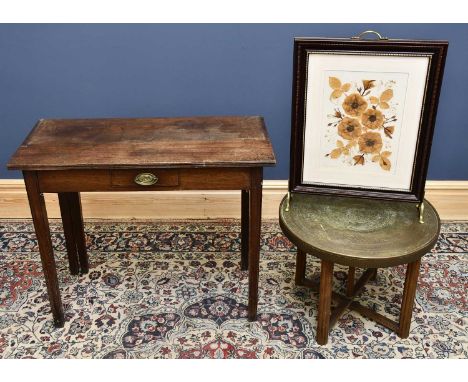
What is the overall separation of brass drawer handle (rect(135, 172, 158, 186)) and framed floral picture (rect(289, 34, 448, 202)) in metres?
0.55

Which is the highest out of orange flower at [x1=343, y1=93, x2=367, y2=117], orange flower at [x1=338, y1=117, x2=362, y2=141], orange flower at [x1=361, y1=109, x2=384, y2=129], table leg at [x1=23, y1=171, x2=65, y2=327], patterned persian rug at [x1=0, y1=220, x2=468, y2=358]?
orange flower at [x1=343, y1=93, x2=367, y2=117]

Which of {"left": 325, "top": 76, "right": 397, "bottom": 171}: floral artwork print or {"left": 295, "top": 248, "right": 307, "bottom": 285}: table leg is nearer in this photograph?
{"left": 325, "top": 76, "right": 397, "bottom": 171}: floral artwork print

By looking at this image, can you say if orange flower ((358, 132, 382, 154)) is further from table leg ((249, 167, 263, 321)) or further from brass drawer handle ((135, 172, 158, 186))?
brass drawer handle ((135, 172, 158, 186))

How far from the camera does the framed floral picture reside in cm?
198

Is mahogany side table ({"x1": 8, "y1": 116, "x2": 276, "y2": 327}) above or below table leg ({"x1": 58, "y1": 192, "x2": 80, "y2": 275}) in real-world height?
above

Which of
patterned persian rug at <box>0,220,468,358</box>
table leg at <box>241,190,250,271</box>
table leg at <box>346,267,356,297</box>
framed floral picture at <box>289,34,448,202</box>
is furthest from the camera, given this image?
table leg at <box>241,190,250,271</box>

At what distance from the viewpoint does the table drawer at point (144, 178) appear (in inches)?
81.0

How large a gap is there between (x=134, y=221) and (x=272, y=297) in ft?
3.13

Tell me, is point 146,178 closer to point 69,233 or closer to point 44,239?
point 44,239

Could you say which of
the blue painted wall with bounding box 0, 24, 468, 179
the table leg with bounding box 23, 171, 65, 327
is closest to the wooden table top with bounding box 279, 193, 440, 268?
the blue painted wall with bounding box 0, 24, 468, 179

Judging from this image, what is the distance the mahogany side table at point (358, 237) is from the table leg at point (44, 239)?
0.92m

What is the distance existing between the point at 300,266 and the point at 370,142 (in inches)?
27.8

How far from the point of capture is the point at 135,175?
206 cm

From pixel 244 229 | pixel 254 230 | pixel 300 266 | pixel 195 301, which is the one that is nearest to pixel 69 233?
pixel 195 301
